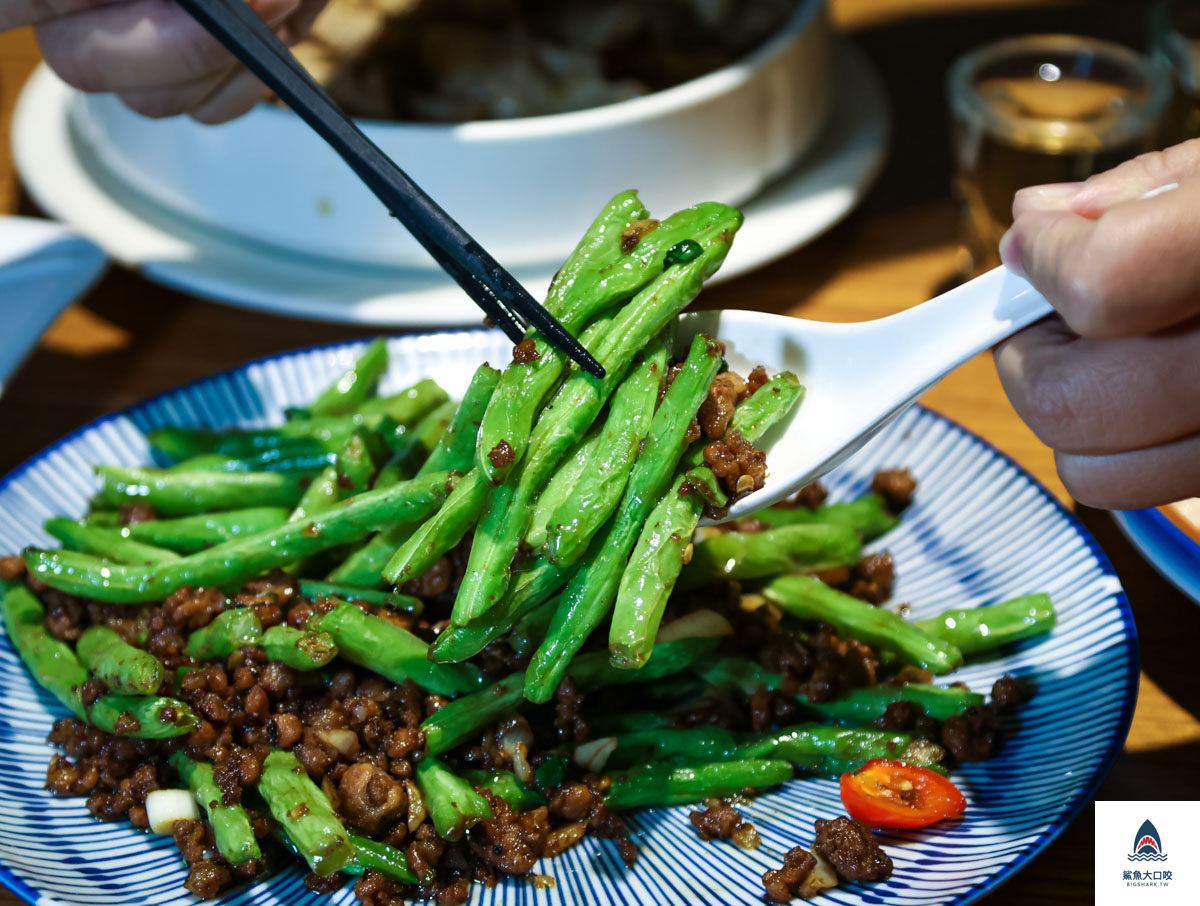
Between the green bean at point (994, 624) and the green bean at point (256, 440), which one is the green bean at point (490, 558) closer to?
the green bean at point (256, 440)

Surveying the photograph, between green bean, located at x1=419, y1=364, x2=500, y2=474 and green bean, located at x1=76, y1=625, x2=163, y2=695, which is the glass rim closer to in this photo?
green bean, located at x1=419, y1=364, x2=500, y2=474

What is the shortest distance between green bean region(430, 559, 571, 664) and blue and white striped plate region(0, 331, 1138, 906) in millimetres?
513

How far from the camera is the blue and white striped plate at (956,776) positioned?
7.09 feet

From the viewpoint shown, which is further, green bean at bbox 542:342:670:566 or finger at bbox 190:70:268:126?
finger at bbox 190:70:268:126

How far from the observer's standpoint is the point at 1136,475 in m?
2.09

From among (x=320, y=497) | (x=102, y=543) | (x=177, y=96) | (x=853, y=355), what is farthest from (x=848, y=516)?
(x=177, y=96)

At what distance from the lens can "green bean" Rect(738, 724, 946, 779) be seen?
2.47m

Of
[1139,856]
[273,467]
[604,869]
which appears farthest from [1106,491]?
[273,467]

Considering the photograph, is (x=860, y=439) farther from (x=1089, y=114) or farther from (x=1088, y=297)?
(x=1089, y=114)

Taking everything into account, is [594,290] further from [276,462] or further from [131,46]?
[131,46]

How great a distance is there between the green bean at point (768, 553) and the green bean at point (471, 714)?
0.52 meters

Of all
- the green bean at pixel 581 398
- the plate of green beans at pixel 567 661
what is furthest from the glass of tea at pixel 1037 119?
the green bean at pixel 581 398

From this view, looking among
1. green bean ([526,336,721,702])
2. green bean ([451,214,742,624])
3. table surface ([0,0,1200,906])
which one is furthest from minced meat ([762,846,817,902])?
green bean ([451,214,742,624])

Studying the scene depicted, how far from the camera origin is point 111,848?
2.33 m
